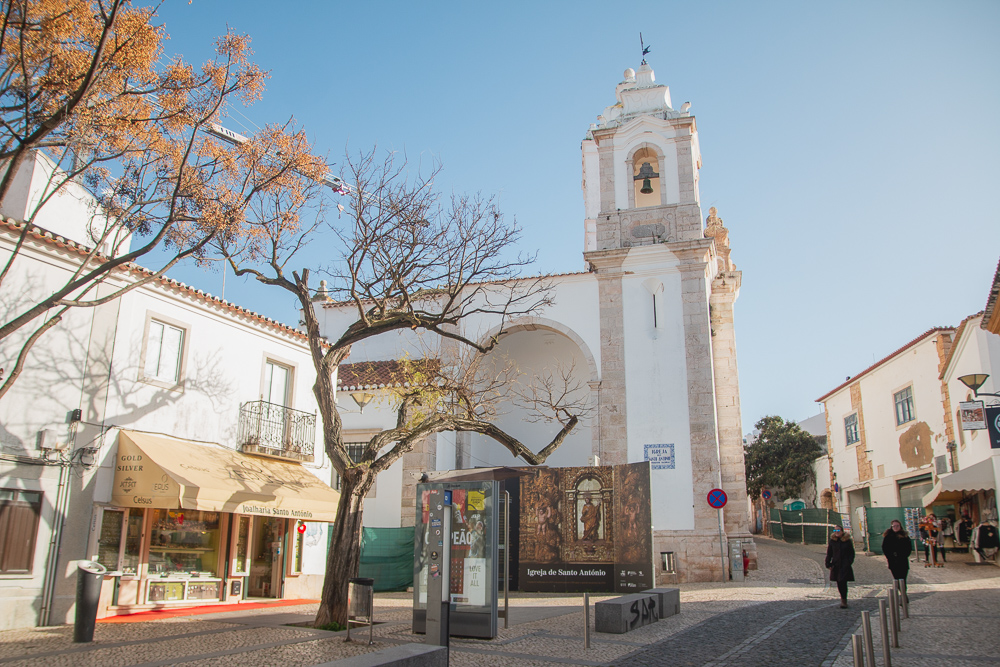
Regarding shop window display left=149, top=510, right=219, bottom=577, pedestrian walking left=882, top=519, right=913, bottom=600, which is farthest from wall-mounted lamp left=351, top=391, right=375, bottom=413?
pedestrian walking left=882, top=519, right=913, bottom=600

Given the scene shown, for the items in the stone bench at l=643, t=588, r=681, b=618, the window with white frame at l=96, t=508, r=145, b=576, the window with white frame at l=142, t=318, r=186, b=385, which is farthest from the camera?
the window with white frame at l=142, t=318, r=186, b=385

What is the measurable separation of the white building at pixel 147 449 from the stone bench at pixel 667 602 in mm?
6760

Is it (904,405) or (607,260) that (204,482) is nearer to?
(607,260)

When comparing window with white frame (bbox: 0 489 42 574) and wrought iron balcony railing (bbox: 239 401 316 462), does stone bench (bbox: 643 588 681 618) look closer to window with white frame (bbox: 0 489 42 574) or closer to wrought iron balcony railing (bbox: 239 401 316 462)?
wrought iron balcony railing (bbox: 239 401 316 462)

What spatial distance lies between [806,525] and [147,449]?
1074 inches

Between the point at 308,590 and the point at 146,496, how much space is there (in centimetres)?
578

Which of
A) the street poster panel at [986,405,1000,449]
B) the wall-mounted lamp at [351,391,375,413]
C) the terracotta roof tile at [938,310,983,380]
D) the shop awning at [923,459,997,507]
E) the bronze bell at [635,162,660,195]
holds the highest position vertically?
Result: the bronze bell at [635,162,660,195]

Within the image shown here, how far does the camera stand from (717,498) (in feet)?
63.0

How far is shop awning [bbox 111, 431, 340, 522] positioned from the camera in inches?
480

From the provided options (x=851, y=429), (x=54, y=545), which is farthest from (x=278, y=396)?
(x=851, y=429)

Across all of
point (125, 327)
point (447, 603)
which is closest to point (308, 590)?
point (125, 327)

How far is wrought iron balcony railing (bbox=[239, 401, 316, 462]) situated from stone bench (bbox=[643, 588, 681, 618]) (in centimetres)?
822

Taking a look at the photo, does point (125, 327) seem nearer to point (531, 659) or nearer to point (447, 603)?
point (447, 603)

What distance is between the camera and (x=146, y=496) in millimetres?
12133
